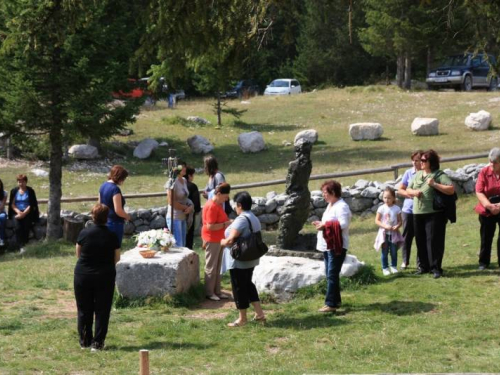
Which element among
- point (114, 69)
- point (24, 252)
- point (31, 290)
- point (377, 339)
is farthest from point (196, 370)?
point (114, 69)

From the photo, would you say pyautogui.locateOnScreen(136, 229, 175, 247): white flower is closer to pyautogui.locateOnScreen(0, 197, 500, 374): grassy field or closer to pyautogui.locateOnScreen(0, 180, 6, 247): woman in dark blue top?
pyautogui.locateOnScreen(0, 197, 500, 374): grassy field

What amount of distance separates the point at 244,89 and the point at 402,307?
41.0m

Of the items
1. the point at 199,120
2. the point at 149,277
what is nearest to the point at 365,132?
the point at 199,120

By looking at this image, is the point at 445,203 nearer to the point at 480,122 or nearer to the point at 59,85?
the point at 59,85

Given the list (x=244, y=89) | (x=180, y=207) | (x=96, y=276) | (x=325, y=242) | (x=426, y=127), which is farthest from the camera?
(x=244, y=89)

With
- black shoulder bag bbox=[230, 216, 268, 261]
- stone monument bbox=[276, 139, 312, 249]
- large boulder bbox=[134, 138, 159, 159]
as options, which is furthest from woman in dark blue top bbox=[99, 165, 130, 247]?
large boulder bbox=[134, 138, 159, 159]

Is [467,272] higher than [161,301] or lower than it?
higher

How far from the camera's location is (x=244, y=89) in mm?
50281

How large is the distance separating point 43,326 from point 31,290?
8.53 feet

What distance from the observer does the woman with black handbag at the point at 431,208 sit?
36.3 feet

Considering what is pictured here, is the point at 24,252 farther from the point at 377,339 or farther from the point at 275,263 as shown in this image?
the point at 377,339

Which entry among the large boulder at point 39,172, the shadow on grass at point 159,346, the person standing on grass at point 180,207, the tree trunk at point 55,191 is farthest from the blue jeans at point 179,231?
the large boulder at point 39,172

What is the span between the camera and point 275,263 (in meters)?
11.0

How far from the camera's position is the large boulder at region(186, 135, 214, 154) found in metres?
28.1
